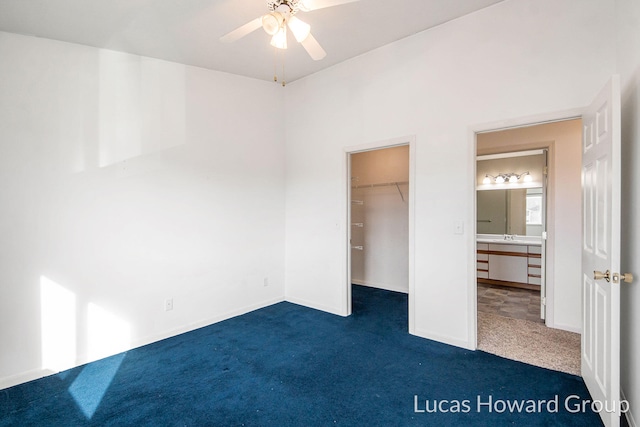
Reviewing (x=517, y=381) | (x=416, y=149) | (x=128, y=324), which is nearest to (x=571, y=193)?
(x=416, y=149)

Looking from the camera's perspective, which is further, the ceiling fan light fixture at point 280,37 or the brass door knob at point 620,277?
the ceiling fan light fixture at point 280,37

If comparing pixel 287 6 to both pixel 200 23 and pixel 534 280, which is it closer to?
pixel 200 23

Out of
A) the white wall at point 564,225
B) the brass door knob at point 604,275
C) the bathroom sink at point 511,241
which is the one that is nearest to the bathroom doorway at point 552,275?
the white wall at point 564,225

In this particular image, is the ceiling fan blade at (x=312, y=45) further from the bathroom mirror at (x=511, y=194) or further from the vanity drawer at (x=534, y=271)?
the vanity drawer at (x=534, y=271)

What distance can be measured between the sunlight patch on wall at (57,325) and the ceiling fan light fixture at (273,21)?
8.97ft

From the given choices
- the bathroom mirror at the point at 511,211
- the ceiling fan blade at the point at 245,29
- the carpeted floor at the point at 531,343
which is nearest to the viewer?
the ceiling fan blade at the point at 245,29

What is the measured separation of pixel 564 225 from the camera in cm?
339

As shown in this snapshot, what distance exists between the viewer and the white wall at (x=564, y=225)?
10.9ft

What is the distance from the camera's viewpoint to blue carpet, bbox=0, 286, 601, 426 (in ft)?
6.65

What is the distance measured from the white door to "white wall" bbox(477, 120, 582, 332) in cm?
123

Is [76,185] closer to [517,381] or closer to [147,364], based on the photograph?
[147,364]

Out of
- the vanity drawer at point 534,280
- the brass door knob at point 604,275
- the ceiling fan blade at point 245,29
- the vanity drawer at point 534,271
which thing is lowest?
the vanity drawer at point 534,280

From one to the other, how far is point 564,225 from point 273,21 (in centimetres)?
353

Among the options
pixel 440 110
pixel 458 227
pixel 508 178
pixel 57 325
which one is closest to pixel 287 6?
pixel 440 110
